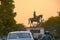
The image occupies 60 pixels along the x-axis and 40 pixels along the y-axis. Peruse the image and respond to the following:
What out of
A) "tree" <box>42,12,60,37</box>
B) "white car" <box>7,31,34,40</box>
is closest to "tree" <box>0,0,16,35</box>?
"tree" <box>42,12,60,37</box>

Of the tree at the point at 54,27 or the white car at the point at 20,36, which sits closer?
the white car at the point at 20,36

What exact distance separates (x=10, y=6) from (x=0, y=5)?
236 cm

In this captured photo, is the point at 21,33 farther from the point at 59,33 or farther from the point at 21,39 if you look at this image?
the point at 59,33

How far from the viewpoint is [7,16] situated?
184ft

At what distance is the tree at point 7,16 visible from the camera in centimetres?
5603

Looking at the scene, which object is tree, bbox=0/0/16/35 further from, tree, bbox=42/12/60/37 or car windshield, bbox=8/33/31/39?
car windshield, bbox=8/33/31/39

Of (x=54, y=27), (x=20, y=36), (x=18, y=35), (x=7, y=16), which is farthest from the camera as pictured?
(x=54, y=27)

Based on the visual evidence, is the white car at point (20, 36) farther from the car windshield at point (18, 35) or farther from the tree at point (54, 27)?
the tree at point (54, 27)

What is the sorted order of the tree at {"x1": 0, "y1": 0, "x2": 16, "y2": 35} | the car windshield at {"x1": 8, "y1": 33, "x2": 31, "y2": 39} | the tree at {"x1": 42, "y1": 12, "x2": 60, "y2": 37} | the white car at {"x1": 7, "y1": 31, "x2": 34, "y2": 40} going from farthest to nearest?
the tree at {"x1": 0, "y1": 0, "x2": 16, "y2": 35} → the tree at {"x1": 42, "y1": 12, "x2": 60, "y2": 37} → the car windshield at {"x1": 8, "y1": 33, "x2": 31, "y2": 39} → the white car at {"x1": 7, "y1": 31, "x2": 34, "y2": 40}

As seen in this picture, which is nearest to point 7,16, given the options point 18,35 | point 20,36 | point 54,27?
point 54,27

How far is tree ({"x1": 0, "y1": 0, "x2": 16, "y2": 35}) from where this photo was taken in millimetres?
56031

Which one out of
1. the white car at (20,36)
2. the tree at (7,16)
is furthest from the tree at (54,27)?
the white car at (20,36)

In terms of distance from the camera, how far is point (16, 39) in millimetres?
18484

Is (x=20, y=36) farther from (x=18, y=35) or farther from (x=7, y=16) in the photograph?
(x=7, y=16)
